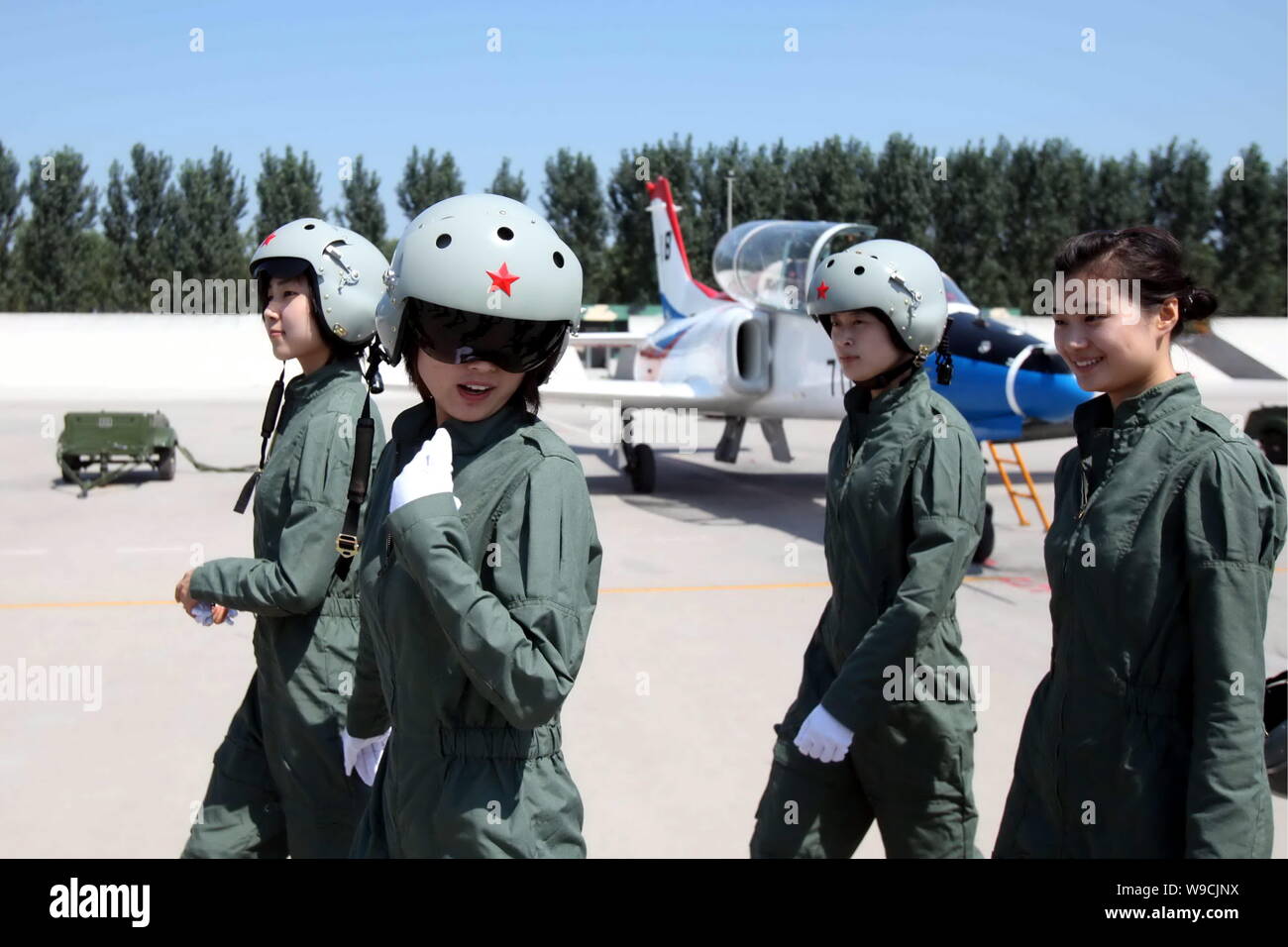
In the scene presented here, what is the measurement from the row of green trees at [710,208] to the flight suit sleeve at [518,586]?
4430cm

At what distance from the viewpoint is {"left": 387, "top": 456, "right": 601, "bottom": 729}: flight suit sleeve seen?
1696 millimetres

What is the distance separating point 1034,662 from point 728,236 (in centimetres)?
735

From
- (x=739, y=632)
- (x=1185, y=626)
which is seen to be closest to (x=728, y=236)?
(x=739, y=632)

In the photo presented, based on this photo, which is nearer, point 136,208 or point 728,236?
point 728,236

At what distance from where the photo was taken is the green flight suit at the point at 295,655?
104 inches

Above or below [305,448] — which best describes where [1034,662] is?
below

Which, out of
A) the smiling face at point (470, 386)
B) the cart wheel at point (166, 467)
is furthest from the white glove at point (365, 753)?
the cart wheel at point (166, 467)

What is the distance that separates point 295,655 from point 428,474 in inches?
45.8

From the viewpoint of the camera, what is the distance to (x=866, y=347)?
3.08m

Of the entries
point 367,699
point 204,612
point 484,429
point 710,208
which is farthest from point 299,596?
point 710,208

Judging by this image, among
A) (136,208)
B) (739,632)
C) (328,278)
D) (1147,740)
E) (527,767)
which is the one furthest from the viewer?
(136,208)
